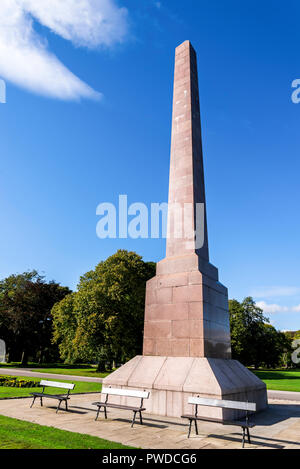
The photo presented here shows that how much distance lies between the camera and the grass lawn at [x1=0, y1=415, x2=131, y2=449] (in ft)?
19.7

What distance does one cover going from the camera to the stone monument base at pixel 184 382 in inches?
364

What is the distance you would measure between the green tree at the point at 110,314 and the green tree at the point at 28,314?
12.8m

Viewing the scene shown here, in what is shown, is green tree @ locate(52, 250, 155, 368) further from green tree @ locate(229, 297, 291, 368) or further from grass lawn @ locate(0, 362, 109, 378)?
green tree @ locate(229, 297, 291, 368)

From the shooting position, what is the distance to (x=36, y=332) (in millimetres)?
45094

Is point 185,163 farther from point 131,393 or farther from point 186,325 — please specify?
point 131,393

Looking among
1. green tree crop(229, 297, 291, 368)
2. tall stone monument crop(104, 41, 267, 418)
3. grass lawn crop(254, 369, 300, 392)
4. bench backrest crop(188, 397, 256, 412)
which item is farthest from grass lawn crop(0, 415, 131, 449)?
green tree crop(229, 297, 291, 368)

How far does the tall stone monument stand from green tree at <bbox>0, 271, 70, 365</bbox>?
36767 mm

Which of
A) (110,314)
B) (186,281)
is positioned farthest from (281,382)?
(186,281)

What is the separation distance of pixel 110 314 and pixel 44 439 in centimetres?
2483

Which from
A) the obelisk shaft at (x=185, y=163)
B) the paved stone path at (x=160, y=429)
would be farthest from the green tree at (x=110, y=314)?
the paved stone path at (x=160, y=429)

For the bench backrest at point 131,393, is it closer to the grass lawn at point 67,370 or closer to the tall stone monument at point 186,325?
the tall stone monument at point 186,325
